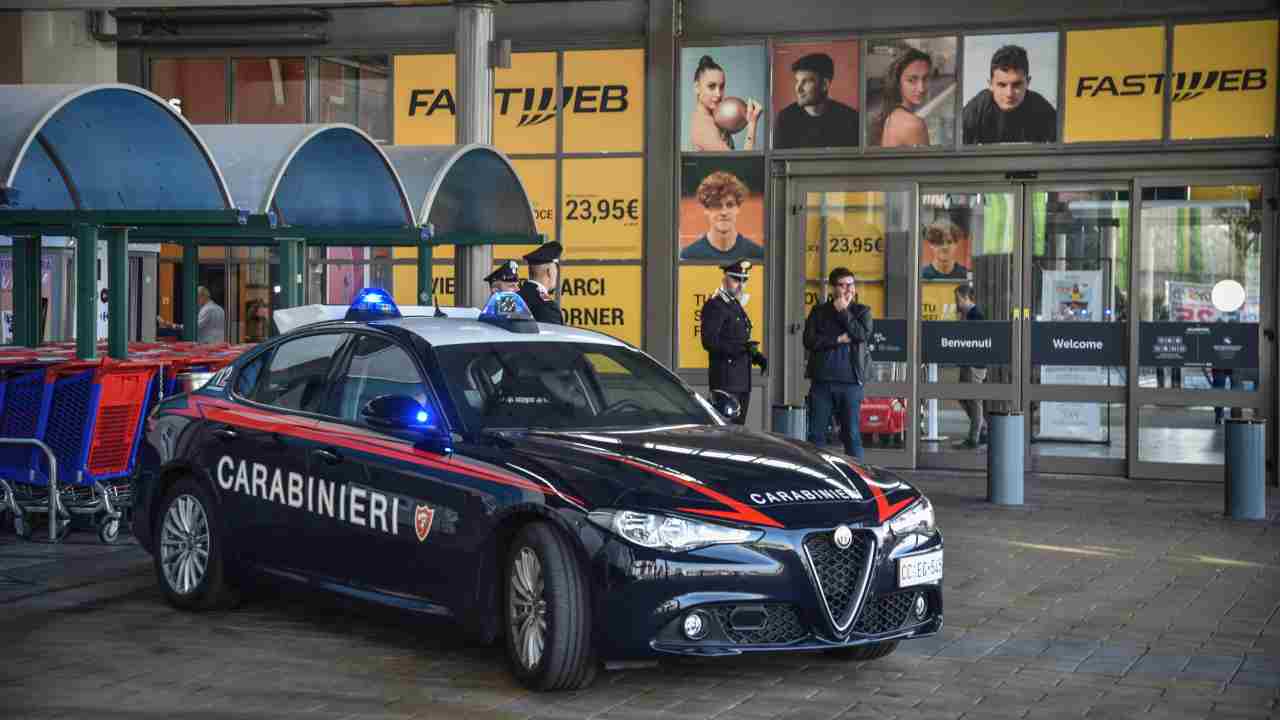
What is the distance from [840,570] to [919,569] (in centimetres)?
46

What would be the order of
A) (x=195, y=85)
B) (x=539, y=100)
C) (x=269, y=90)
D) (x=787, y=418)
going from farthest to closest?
1. (x=195, y=85)
2. (x=269, y=90)
3. (x=539, y=100)
4. (x=787, y=418)

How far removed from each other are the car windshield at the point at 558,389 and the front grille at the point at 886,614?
138 centimetres

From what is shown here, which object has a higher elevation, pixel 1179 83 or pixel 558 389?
pixel 1179 83

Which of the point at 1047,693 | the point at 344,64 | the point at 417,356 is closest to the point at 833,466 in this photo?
Result: the point at 1047,693

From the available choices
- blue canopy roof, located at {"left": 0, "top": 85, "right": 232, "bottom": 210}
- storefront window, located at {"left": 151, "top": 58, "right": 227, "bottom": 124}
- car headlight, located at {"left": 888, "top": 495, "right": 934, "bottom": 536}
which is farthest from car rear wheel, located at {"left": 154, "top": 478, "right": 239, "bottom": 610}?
storefront window, located at {"left": 151, "top": 58, "right": 227, "bottom": 124}

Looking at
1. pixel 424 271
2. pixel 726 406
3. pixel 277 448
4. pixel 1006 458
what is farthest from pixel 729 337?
pixel 277 448

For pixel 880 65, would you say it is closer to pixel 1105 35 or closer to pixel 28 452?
pixel 1105 35

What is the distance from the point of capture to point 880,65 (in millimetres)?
17281

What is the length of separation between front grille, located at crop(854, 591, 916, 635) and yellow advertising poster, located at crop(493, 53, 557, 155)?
464 inches

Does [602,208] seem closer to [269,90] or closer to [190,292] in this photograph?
[269,90]

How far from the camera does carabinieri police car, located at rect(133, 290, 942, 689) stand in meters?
6.62

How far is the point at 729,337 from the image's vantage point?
14867 mm

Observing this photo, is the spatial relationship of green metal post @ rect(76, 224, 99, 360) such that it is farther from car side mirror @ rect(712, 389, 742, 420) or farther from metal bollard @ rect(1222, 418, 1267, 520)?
metal bollard @ rect(1222, 418, 1267, 520)

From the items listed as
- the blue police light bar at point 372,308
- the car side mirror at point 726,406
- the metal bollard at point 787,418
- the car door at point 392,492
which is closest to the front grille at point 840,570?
the car door at point 392,492
